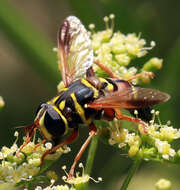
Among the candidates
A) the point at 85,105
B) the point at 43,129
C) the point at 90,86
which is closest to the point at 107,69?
the point at 90,86

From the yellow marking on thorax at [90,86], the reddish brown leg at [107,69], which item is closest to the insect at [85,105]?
the yellow marking on thorax at [90,86]

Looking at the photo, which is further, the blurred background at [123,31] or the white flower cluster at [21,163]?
the blurred background at [123,31]

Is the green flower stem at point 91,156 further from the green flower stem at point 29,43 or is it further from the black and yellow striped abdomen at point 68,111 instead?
the green flower stem at point 29,43

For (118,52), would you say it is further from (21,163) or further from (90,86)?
(21,163)

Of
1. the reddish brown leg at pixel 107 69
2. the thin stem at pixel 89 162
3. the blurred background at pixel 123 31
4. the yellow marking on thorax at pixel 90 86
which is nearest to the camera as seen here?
the thin stem at pixel 89 162

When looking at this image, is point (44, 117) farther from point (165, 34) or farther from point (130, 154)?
point (165, 34)

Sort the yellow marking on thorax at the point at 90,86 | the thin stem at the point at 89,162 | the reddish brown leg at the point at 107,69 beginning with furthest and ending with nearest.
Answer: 1. the reddish brown leg at the point at 107,69
2. the yellow marking on thorax at the point at 90,86
3. the thin stem at the point at 89,162

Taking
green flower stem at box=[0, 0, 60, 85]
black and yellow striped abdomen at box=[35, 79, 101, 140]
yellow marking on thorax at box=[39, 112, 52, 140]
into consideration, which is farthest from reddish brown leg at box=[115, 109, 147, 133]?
green flower stem at box=[0, 0, 60, 85]
